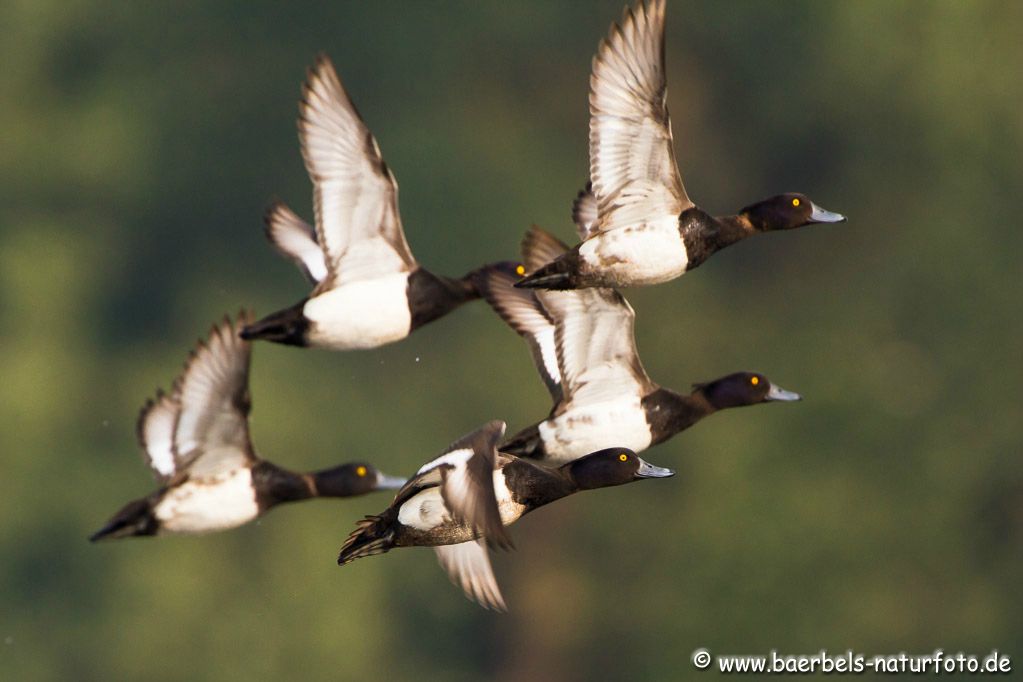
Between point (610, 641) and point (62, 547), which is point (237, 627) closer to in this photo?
point (62, 547)

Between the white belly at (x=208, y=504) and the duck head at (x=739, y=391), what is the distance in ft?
10.4

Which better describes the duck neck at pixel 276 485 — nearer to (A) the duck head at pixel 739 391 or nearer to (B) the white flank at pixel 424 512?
(B) the white flank at pixel 424 512

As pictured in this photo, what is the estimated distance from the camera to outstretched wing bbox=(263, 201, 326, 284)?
16.3 meters

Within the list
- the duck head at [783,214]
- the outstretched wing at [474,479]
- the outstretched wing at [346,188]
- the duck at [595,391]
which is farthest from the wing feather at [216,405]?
the duck head at [783,214]

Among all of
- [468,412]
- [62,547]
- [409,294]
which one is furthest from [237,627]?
[409,294]

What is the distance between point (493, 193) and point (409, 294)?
23.7 m

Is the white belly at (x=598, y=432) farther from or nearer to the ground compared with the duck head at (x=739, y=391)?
farther from the ground

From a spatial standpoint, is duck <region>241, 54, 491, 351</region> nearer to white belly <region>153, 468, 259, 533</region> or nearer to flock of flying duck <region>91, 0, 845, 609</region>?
flock of flying duck <region>91, 0, 845, 609</region>

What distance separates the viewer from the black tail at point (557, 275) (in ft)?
42.1

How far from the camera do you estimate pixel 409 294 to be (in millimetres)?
13930

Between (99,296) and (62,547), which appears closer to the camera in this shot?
(62,547)

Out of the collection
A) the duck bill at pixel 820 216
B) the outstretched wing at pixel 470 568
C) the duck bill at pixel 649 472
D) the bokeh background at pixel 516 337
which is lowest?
the bokeh background at pixel 516 337

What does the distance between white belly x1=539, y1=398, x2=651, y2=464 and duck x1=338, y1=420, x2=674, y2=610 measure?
34.4 inches

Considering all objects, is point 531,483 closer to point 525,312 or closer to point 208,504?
point 208,504
